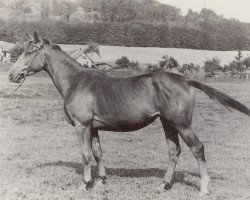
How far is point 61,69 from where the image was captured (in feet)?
20.1

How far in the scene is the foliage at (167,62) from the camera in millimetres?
12883

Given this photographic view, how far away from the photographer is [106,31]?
1226 cm

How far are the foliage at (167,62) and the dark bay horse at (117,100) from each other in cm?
693

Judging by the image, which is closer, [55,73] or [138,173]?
[55,73]

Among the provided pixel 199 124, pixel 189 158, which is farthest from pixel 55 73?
pixel 199 124

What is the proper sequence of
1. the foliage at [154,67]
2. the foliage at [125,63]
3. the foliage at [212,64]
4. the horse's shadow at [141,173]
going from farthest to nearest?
the foliage at [212,64] → the foliage at [125,63] → the foliage at [154,67] → the horse's shadow at [141,173]

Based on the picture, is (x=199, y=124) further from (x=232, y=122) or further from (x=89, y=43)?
(x=89, y=43)

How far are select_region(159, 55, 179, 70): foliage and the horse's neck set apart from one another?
6849 millimetres

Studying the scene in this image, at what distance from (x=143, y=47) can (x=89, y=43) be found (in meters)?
1.73

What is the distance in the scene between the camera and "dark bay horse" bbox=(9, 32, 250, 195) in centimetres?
547

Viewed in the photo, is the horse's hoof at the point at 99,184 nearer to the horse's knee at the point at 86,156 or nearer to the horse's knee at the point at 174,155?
the horse's knee at the point at 86,156

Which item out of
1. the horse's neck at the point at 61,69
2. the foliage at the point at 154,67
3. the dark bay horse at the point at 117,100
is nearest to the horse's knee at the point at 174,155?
Answer: the dark bay horse at the point at 117,100

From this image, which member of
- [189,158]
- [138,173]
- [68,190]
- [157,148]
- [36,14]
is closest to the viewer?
[68,190]

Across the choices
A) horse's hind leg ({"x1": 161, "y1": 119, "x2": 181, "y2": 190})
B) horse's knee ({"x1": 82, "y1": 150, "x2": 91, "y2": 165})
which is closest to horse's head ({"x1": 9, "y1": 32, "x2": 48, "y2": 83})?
horse's knee ({"x1": 82, "y1": 150, "x2": 91, "y2": 165})
